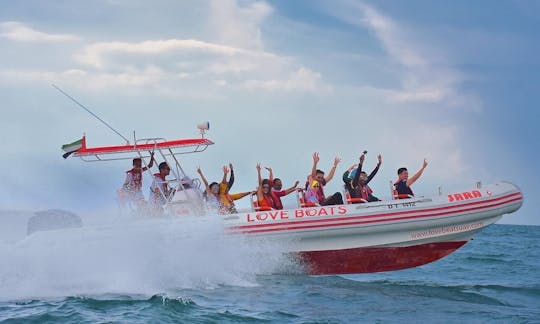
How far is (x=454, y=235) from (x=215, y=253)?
4107 millimetres

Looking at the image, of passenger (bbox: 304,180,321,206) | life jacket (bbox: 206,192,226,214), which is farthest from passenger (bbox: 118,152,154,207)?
passenger (bbox: 304,180,321,206)

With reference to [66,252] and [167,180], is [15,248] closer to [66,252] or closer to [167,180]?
[66,252]

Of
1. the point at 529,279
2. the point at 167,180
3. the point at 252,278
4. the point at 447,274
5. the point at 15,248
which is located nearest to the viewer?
the point at 15,248

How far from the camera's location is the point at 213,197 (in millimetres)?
11188

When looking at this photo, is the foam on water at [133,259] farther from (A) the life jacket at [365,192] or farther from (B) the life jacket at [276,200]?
(A) the life jacket at [365,192]

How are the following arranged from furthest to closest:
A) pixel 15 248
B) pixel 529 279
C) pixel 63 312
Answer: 1. pixel 529 279
2. pixel 15 248
3. pixel 63 312

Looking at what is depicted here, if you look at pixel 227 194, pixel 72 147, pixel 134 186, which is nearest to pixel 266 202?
pixel 227 194

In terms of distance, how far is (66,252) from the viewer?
9867 millimetres

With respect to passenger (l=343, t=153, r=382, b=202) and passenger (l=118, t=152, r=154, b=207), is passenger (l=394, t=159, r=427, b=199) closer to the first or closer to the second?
passenger (l=343, t=153, r=382, b=202)

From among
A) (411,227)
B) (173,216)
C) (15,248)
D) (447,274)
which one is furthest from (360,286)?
(15,248)

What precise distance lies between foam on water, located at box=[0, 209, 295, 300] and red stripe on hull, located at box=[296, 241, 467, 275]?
0.41 meters

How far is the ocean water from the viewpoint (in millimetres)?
7748

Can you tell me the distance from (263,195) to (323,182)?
109 cm

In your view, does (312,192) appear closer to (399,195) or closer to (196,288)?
(399,195)
